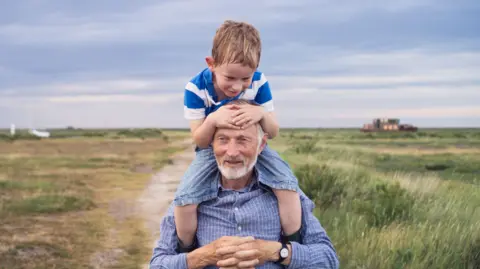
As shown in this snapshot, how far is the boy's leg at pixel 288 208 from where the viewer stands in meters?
4.31

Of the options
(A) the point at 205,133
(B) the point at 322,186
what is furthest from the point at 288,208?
(B) the point at 322,186

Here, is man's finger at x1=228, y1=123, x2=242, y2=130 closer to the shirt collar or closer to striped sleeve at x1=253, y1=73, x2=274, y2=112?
the shirt collar

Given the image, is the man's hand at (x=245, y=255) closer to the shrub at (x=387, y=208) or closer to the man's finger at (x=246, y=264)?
the man's finger at (x=246, y=264)

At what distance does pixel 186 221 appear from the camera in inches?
169

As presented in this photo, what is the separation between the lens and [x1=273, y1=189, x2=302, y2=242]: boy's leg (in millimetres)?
4312

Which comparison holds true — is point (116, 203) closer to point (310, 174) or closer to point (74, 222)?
point (74, 222)

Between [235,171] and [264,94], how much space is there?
84cm

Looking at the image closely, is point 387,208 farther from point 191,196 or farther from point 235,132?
point 235,132

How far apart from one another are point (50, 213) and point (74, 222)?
1736mm

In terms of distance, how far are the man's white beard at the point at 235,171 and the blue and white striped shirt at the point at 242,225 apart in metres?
0.22

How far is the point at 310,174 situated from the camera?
42.3 ft

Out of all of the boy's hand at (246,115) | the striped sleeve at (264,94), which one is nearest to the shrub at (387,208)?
the striped sleeve at (264,94)

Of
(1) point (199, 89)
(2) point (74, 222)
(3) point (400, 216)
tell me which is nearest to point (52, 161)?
(2) point (74, 222)

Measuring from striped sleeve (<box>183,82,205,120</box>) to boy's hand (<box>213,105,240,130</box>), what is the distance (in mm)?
523
